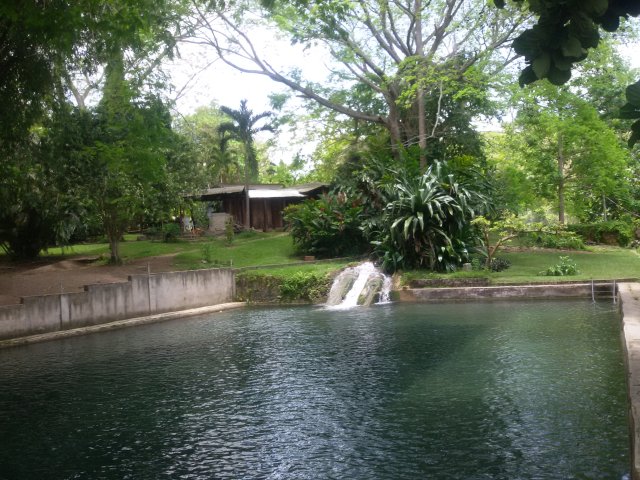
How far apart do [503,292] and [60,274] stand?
1374 centimetres

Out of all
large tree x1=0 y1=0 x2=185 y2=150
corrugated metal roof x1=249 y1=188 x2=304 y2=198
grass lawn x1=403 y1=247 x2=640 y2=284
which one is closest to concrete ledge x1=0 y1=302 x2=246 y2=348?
large tree x1=0 y1=0 x2=185 y2=150

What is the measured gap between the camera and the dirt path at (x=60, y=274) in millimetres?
17328

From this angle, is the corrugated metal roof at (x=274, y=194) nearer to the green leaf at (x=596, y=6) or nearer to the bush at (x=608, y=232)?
the bush at (x=608, y=232)

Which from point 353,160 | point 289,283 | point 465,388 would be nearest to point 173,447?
point 465,388

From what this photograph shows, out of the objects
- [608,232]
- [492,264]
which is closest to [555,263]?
[492,264]

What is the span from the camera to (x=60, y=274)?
19844 millimetres

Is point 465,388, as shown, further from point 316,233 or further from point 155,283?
point 316,233

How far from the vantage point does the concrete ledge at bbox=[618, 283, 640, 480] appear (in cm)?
440

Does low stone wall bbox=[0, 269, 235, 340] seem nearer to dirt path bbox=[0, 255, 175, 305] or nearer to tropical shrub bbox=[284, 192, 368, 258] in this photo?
dirt path bbox=[0, 255, 175, 305]

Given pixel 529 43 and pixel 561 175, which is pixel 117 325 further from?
pixel 561 175

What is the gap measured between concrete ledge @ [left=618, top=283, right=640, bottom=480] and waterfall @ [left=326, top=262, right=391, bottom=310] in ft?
21.5

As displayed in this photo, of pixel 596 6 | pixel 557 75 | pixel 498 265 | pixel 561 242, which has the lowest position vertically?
pixel 498 265

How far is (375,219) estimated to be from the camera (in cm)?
2189

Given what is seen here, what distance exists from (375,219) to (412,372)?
43.2ft
